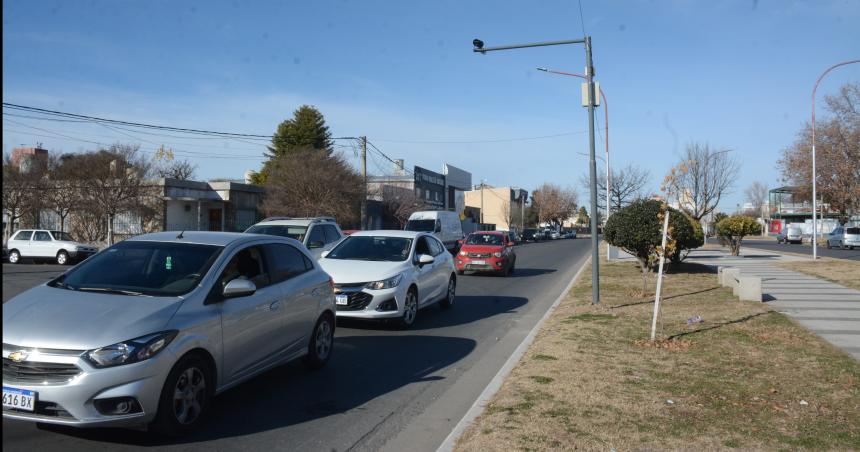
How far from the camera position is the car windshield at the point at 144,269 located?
558cm

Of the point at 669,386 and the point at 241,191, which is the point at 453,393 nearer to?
the point at 669,386

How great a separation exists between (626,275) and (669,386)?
46.3 feet

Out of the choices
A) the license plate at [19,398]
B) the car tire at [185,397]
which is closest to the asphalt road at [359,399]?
the car tire at [185,397]

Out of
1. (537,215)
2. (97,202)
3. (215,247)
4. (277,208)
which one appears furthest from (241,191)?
(537,215)

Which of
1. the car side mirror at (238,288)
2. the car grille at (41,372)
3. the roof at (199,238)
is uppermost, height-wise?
the roof at (199,238)

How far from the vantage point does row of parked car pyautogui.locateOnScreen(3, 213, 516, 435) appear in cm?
451

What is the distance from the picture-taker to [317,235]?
1543 centimetres

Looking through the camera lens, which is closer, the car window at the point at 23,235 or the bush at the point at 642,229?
the bush at the point at 642,229

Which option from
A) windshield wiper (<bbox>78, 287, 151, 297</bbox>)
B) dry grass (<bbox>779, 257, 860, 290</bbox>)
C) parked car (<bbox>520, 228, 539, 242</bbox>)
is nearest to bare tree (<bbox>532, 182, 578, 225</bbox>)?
parked car (<bbox>520, 228, 539, 242</bbox>)

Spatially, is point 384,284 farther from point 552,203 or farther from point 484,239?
point 552,203

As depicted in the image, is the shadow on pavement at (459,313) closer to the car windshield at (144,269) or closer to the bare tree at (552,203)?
the car windshield at (144,269)

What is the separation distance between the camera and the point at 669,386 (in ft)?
21.8

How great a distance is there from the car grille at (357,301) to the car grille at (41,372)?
5.55 meters

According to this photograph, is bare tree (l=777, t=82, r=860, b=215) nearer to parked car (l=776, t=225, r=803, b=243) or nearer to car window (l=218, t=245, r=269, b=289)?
parked car (l=776, t=225, r=803, b=243)
